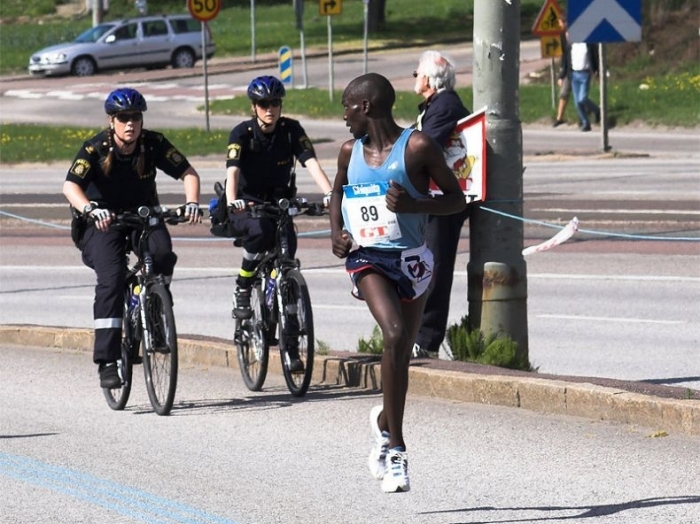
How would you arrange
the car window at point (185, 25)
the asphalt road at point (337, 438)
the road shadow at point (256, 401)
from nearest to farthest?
the asphalt road at point (337, 438) → the road shadow at point (256, 401) → the car window at point (185, 25)

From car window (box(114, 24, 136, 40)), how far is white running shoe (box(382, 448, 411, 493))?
44.5 metres

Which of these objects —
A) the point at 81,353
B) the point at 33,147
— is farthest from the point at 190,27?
the point at 81,353

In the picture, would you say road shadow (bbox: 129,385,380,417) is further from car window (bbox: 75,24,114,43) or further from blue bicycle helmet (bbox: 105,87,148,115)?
car window (bbox: 75,24,114,43)

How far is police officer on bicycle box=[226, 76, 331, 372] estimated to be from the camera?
986 cm

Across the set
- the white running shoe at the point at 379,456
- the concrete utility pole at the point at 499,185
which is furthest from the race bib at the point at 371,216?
the concrete utility pole at the point at 499,185

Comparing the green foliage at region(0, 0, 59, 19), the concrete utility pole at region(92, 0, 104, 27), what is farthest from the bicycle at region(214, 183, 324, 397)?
the green foliage at region(0, 0, 59, 19)

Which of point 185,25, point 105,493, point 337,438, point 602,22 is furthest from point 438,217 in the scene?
point 185,25

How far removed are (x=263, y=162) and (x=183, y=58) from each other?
4281 centimetres

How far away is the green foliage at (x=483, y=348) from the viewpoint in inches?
382

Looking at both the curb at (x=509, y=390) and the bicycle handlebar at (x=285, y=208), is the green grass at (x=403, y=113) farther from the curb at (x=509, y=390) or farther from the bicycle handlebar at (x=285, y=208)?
the bicycle handlebar at (x=285, y=208)

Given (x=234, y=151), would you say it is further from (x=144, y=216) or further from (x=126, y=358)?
(x=126, y=358)

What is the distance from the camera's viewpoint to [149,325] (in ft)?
30.5

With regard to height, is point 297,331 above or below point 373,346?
above

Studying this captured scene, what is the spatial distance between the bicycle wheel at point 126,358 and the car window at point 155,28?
136 ft
